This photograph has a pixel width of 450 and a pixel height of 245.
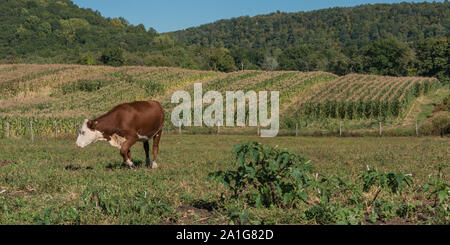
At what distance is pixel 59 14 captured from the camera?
561ft

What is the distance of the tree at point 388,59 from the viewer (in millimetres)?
100188

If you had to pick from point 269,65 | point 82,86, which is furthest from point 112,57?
point 269,65

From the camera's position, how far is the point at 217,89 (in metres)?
62.5

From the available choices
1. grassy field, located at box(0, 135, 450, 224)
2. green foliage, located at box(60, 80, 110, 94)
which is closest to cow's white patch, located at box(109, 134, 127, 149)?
grassy field, located at box(0, 135, 450, 224)

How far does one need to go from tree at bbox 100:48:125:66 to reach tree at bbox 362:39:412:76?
57100 millimetres

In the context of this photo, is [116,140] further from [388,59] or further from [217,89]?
[388,59]

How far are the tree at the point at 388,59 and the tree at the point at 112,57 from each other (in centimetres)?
5710

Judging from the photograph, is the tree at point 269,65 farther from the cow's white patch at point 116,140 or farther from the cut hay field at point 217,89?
the cow's white patch at point 116,140

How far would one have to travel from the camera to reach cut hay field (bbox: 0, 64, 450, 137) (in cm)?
3941

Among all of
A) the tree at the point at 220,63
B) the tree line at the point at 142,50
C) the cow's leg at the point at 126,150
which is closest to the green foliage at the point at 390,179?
the cow's leg at the point at 126,150

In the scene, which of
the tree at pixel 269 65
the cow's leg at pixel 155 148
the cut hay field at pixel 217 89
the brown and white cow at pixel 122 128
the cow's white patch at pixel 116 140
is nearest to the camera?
the brown and white cow at pixel 122 128
